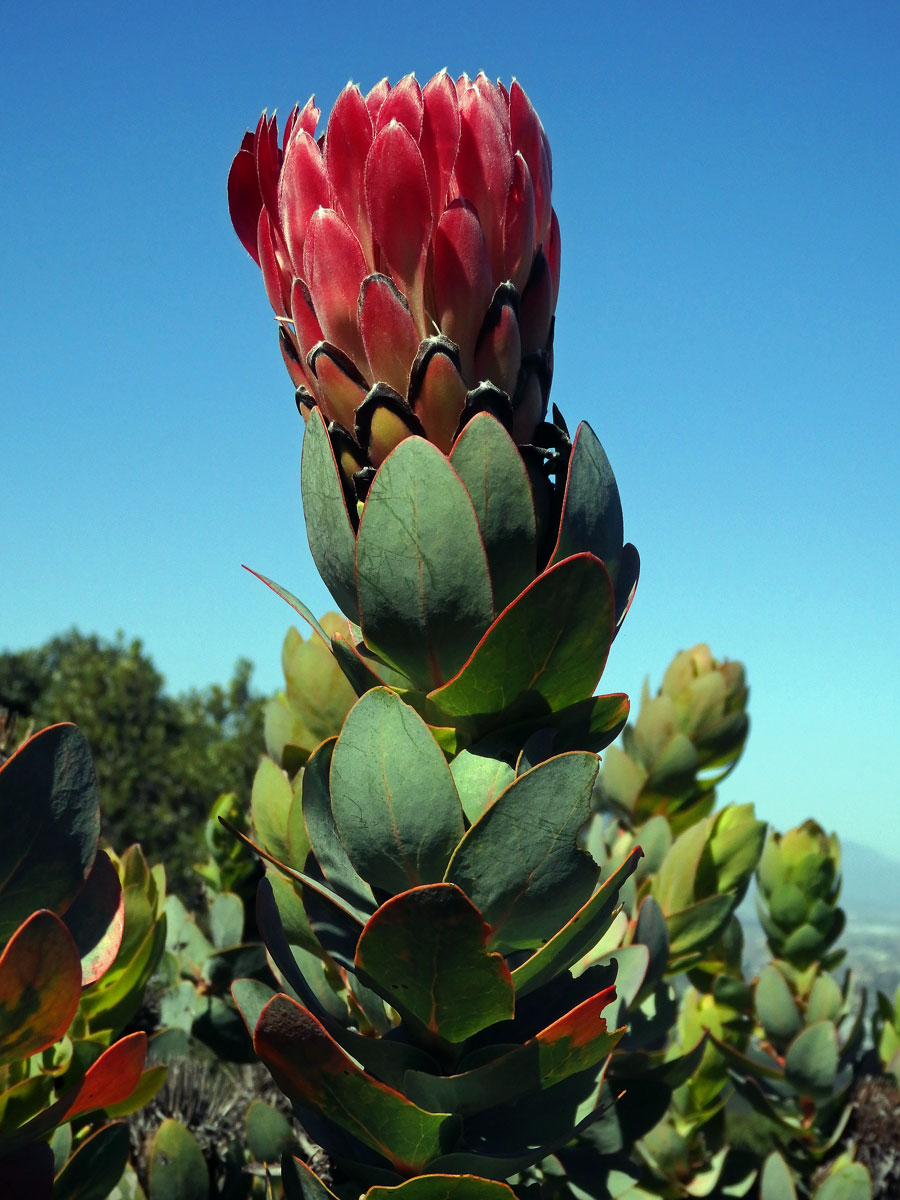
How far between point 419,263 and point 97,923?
92 cm

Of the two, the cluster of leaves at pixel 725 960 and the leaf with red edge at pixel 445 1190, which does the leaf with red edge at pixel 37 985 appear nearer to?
the leaf with red edge at pixel 445 1190

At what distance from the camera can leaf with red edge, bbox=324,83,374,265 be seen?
132 centimetres

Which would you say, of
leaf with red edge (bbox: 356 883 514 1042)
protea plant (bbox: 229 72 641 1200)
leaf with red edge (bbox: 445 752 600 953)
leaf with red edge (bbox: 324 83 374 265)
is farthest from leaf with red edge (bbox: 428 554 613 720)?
leaf with red edge (bbox: 324 83 374 265)

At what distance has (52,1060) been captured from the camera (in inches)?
72.3

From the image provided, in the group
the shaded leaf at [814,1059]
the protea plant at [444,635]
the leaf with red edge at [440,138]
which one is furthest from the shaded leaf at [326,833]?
the shaded leaf at [814,1059]

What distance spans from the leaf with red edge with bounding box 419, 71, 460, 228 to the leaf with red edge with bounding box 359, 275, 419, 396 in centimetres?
13

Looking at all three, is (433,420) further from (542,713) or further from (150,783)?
(150,783)

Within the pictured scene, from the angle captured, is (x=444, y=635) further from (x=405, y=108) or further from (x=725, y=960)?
(x=725, y=960)

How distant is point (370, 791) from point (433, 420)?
0.47 metres

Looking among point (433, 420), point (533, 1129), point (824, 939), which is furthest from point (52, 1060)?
point (824, 939)

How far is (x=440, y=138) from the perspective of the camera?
51.8 inches

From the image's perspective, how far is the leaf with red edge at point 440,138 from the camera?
131 cm

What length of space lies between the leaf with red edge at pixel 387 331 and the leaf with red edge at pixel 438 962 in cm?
64

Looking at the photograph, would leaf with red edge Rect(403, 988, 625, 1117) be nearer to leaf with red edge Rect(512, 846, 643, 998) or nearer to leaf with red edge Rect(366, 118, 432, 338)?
leaf with red edge Rect(512, 846, 643, 998)
